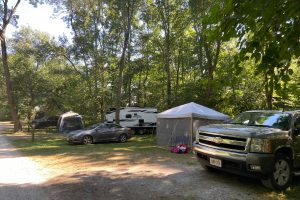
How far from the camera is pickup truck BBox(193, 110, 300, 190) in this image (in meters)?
6.61

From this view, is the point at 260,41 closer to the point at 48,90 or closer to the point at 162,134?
the point at 162,134

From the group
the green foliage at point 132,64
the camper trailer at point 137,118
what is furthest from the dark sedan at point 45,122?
the camper trailer at point 137,118

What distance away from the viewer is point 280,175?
695 centimetres

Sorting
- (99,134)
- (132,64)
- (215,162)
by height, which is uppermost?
(132,64)

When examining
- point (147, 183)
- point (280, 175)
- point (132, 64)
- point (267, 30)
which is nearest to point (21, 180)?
point (147, 183)

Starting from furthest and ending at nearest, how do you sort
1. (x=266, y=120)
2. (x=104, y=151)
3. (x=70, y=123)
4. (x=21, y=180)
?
1. (x=70, y=123)
2. (x=104, y=151)
3. (x=21, y=180)
4. (x=266, y=120)

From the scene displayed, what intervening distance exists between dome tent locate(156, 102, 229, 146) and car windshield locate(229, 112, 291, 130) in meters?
6.44

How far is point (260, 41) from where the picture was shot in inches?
200

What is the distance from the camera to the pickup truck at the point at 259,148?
661cm

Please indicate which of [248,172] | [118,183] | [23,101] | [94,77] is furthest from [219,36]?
[23,101]

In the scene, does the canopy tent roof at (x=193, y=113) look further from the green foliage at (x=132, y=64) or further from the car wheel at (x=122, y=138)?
the car wheel at (x=122, y=138)

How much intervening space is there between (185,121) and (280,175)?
8.37m

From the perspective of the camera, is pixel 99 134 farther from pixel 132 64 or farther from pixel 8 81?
pixel 132 64

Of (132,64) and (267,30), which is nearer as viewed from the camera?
(267,30)
